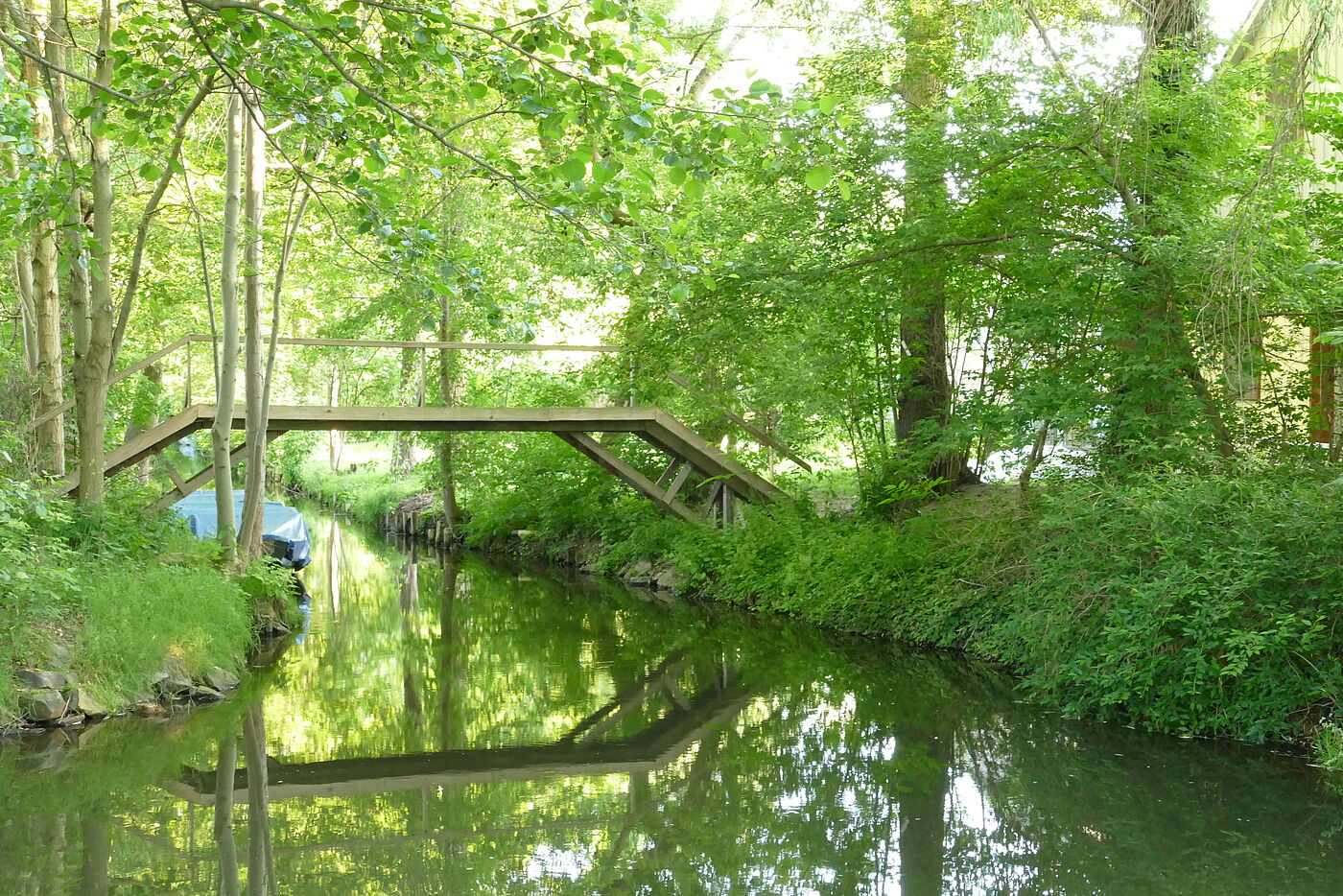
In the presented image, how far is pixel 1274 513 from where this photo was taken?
7086 millimetres

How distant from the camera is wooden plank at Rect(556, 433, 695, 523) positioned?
1550 cm

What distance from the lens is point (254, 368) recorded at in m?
11.2

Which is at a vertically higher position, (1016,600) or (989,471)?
(989,471)

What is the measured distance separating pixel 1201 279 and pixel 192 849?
22.6ft

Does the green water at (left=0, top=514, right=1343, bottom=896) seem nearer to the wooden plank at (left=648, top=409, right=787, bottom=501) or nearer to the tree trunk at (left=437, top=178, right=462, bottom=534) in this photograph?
the wooden plank at (left=648, top=409, right=787, bottom=501)

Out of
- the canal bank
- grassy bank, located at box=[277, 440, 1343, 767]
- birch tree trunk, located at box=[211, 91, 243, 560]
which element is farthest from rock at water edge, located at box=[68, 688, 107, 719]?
grassy bank, located at box=[277, 440, 1343, 767]

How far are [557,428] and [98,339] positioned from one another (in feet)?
20.3

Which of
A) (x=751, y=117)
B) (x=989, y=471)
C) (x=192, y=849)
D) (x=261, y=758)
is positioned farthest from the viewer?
(x=989, y=471)

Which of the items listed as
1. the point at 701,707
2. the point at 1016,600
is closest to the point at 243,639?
the point at 701,707

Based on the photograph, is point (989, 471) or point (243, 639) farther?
point (989, 471)

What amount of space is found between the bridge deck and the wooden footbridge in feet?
0.04

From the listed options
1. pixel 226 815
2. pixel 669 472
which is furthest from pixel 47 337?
pixel 226 815

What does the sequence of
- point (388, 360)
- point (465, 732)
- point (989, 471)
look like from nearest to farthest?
point (465, 732) < point (989, 471) < point (388, 360)

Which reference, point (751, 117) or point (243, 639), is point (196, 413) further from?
point (751, 117)
